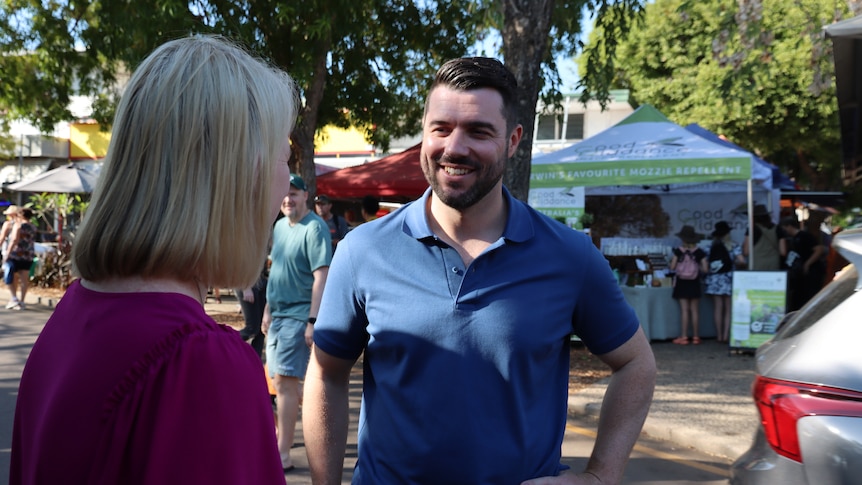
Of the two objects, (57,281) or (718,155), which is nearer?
(718,155)

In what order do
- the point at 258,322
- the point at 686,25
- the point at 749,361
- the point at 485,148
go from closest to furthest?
1. the point at 485,148
2. the point at 258,322
3. the point at 749,361
4. the point at 686,25

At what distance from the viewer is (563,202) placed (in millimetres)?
10602

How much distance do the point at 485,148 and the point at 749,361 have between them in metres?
8.95

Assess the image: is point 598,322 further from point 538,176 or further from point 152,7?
point 152,7

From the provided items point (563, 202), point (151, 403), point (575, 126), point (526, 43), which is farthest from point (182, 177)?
point (575, 126)

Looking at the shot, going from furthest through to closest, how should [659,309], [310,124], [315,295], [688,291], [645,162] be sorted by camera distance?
[310,124] → [659,309] → [688,291] → [645,162] → [315,295]

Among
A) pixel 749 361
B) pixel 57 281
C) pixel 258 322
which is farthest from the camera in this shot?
pixel 57 281

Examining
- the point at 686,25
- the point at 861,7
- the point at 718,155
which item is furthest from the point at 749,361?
the point at 686,25

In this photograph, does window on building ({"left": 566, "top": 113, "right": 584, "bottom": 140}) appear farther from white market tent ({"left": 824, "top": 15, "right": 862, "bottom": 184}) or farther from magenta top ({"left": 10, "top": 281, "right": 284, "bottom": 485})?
magenta top ({"left": 10, "top": 281, "right": 284, "bottom": 485})

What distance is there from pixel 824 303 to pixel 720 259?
29.2 feet

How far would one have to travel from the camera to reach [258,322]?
725 cm

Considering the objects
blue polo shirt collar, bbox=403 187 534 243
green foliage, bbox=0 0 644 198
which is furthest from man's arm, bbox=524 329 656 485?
green foliage, bbox=0 0 644 198

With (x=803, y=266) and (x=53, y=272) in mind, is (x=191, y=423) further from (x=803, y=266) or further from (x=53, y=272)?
(x=53, y=272)

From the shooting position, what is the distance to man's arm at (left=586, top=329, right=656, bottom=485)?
222 centimetres
